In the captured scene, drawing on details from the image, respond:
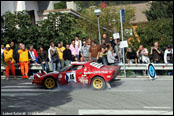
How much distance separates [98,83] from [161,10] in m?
30.9

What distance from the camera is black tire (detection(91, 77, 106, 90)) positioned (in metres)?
16.1

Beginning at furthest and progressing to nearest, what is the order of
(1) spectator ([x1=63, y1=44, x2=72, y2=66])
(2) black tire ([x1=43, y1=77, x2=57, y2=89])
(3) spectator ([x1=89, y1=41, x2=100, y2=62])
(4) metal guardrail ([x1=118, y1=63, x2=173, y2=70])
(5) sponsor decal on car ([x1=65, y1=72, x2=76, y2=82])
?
(3) spectator ([x1=89, y1=41, x2=100, y2=62]), (1) spectator ([x1=63, y1=44, x2=72, y2=66]), (4) metal guardrail ([x1=118, y1=63, x2=173, y2=70]), (2) black tire ([x1=43, y1=77, x2=57, y2=89]), (5) sponsor decal on car ([x1=65, y1=72, x2=76, y2=82])

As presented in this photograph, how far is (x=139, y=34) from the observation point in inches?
928

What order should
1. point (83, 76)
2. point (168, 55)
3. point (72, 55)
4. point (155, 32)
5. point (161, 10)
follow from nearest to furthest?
1. point (83, 76)
2. point (168, 55)
3. point (72, 55)
4. point (155, 32)
5. point (161, 10)

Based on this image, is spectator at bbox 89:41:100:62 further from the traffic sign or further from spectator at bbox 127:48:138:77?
the traffic sign

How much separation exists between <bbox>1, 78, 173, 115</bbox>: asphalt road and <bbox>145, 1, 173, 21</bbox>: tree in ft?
90.8

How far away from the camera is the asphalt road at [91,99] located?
12.0 m

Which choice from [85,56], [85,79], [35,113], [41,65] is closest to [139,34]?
[85,56]

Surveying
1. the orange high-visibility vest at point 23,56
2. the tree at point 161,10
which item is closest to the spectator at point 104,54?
the orange high-visibility vest at point 23,56

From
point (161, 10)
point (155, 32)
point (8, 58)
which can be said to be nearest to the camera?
point (8, 58)

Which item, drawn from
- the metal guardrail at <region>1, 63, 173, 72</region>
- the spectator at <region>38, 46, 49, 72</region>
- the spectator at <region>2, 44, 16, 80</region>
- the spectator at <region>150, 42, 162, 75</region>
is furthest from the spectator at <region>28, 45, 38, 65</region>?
the spectator at <region>150, 42, 162, 75</region>

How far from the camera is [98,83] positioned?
1627 cm

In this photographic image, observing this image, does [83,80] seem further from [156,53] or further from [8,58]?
[8,58]

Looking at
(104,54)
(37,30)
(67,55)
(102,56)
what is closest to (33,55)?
(67,55)
